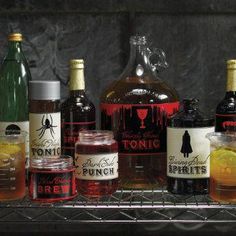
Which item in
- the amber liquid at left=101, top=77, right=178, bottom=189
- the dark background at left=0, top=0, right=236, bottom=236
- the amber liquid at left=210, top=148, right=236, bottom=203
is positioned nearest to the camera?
the amber liquid at left=210, top=148, right=236, bottom=203

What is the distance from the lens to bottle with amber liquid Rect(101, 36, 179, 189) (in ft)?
3.57

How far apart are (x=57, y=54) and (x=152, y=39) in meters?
0.21

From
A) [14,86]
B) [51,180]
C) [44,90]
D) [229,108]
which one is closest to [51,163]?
[51,180]

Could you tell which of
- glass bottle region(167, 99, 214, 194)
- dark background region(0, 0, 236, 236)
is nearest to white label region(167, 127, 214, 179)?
glass bottle region(167, 99, 214, 194)

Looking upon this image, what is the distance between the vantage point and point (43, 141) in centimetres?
108

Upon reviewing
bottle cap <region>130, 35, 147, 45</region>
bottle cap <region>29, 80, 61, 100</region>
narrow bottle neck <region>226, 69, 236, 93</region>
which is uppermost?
bottle cap <region>130, 35, 147, 45</region>

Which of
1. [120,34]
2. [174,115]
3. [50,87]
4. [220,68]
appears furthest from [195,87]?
[50,87]

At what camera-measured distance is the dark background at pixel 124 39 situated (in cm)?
133

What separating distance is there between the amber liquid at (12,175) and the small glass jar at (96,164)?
3.7 inches

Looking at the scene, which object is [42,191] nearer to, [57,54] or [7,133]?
[7,133]

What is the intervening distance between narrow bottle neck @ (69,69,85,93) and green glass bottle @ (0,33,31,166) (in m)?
0.11

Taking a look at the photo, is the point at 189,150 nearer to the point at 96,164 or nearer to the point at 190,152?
the point at 190,152

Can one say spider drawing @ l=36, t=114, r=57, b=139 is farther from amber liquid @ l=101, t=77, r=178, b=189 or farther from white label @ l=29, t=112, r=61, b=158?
amber liquid @ l=101, t=77, r=178, b=189

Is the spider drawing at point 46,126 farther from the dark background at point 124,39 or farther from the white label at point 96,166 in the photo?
the dark background at point 124,39
